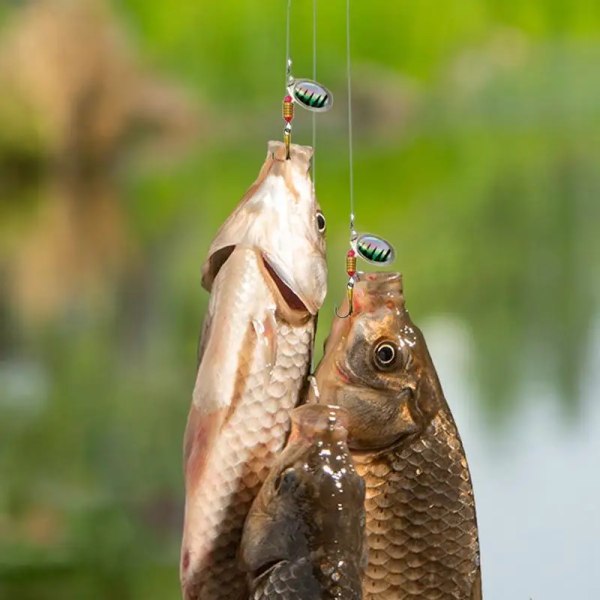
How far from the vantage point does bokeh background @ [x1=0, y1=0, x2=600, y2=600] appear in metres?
2.85

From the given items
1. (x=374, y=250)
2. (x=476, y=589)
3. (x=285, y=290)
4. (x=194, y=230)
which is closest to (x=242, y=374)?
(x=285, y=290)

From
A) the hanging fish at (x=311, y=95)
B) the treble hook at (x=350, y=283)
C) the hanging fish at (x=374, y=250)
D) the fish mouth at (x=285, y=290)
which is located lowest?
the fish mouth at (x=285, y=290)

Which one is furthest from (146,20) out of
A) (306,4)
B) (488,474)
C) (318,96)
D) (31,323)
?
(318,96)

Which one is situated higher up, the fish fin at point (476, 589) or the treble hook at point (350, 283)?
the treble hook at point (350, 283)

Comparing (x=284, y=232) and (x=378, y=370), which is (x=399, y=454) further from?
(x=284, y=232)

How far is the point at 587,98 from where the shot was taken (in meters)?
3.01

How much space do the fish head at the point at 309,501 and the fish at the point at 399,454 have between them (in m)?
0.12

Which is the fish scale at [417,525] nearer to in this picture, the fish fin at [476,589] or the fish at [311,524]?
the fish fin at [476,589]

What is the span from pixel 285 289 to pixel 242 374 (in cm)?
9

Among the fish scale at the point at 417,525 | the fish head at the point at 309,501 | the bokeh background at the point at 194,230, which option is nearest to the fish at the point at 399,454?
the fish scale at the point at 417,525

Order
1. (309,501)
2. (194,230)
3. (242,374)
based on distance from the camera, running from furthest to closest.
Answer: (194,230) → (242,374) → (309,501)

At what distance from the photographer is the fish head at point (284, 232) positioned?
96 cm

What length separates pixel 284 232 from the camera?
3.18 ft

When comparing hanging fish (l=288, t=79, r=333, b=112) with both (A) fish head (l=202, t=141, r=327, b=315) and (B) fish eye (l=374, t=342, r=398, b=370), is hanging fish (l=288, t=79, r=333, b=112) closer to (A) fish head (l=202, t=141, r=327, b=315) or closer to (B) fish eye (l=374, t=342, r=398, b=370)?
(A) fish head (l=202, t=141, r=327, b=315)
